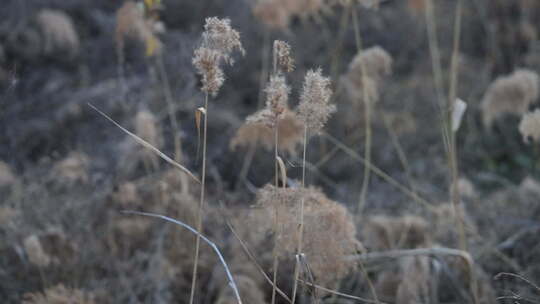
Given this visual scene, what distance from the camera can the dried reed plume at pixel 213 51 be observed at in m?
1.47

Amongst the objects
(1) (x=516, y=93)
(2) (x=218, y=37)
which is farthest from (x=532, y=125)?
(2) (x=218, y=37)

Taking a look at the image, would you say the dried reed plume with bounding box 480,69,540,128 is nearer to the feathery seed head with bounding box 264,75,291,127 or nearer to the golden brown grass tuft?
the feathery seed head with bounding box 264,75,291,127

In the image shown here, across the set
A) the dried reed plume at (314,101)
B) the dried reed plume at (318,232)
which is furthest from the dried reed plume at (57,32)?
the dried reed plume at (314,101)

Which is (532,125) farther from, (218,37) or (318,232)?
(218,37)

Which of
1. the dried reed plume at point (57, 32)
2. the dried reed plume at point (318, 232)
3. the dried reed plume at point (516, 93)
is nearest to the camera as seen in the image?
the dried reed plume at point (318, 232)

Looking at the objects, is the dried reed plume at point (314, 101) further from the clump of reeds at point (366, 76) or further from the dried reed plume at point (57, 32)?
the dried reed plume at point (57, 32)


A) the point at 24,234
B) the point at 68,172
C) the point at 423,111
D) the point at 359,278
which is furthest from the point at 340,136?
the point at 24,234

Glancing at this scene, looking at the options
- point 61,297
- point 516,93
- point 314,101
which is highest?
point 516,93

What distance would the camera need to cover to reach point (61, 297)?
96.3 inches

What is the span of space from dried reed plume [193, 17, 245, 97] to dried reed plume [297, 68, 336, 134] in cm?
21

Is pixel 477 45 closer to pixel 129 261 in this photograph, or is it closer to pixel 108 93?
pixel 108 93

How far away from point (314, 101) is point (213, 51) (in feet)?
0.93

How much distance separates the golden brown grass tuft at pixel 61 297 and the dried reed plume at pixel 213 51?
1.38 metres

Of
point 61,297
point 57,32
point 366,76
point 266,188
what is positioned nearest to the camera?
point 266,188
